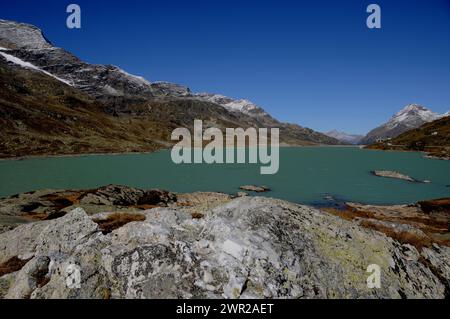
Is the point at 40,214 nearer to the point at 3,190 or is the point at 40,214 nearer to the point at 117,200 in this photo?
the point at 117,200

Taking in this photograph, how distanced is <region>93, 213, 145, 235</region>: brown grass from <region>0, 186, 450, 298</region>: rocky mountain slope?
0.30ft

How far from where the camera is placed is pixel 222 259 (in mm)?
10945

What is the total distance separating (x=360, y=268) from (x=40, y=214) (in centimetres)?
4018

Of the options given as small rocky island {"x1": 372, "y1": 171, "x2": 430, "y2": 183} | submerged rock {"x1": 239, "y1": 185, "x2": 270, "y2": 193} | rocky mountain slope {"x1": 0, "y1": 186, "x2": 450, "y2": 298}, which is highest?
rocky mountain slope {"x1": 0, "y1": 186, "x2": 450, "y2": 298}

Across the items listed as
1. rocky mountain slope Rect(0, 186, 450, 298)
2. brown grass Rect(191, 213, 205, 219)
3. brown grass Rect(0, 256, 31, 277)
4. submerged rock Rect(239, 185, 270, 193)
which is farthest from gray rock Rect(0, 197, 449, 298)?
submerged rock Rect(239, 185, 270, 193)

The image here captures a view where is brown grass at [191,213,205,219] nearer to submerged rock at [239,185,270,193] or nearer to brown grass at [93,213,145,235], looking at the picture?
brown grass at [93,213,145,235]

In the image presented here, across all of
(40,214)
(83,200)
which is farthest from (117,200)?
(40,214)

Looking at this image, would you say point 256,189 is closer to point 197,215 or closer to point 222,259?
point 197,215

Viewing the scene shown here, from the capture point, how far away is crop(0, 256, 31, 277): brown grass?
12.6 metres

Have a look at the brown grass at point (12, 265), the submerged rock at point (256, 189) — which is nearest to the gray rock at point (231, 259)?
the brown grass at point (12, 265)

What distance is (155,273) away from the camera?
10.5 m

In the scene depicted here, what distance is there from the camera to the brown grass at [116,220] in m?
14.6

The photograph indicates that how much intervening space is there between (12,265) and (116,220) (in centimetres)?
444

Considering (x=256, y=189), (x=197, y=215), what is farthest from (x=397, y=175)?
(x=197, y=215)
